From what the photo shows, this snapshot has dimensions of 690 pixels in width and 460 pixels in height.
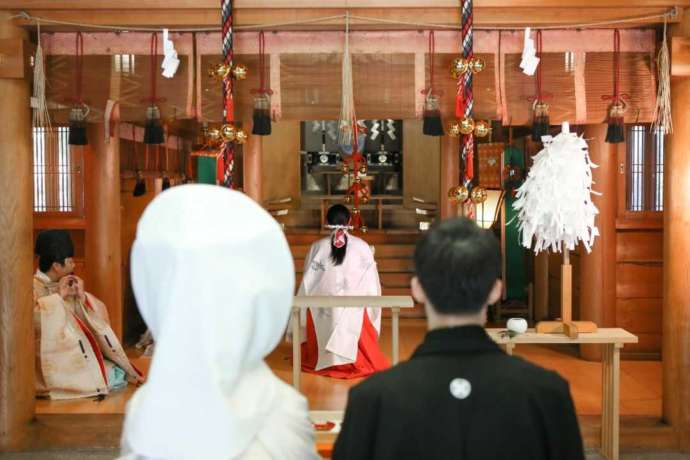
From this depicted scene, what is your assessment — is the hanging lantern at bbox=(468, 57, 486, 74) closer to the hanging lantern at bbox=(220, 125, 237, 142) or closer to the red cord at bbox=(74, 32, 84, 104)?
the hanging lantern at bbox=(220, 125, 237, 142)

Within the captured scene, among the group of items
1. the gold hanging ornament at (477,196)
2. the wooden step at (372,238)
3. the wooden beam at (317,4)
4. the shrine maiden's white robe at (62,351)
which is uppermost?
the wooden beam at (317,4)

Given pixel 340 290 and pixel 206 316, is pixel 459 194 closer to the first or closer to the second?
pixel 340 290

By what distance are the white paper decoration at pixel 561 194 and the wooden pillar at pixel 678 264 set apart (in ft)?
2.85

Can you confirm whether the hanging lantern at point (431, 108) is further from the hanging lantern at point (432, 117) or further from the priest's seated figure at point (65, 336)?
the priest's seated figure at point (65, 336)

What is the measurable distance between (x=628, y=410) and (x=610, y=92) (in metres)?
2.38

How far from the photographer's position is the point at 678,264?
19.4ft

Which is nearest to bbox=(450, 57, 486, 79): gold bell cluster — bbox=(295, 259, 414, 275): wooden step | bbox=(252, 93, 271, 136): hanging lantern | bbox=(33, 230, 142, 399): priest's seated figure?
bbox=(252, 93, 271, 136): hanging lantern

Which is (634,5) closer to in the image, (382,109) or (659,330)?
(382,109)

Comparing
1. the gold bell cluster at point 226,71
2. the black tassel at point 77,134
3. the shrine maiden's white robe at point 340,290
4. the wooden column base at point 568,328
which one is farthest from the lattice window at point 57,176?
the wooden column base at point 568,328

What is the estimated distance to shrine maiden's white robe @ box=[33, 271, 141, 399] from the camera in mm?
6879

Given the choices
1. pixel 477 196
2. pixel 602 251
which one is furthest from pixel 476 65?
pixel 602 251

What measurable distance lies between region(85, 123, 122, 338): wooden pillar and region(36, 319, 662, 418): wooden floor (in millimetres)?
714

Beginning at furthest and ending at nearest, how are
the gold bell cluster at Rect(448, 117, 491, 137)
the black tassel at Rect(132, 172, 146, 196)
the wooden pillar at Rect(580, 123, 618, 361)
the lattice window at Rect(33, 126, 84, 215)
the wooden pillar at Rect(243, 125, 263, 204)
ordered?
1. the black tassel at Rect(132, 172, 146, 196)
2. the lattice window at Rect(33, 126, 84, 215)
3. the wooden pillar at Rect(243, 125, 263, 204)
4. the wooden pillar at Rect(580, 123, 618, 361)
5. the gold bell cluster at Rect(448, 117, 491, 137)

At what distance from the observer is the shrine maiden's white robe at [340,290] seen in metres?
8.09
